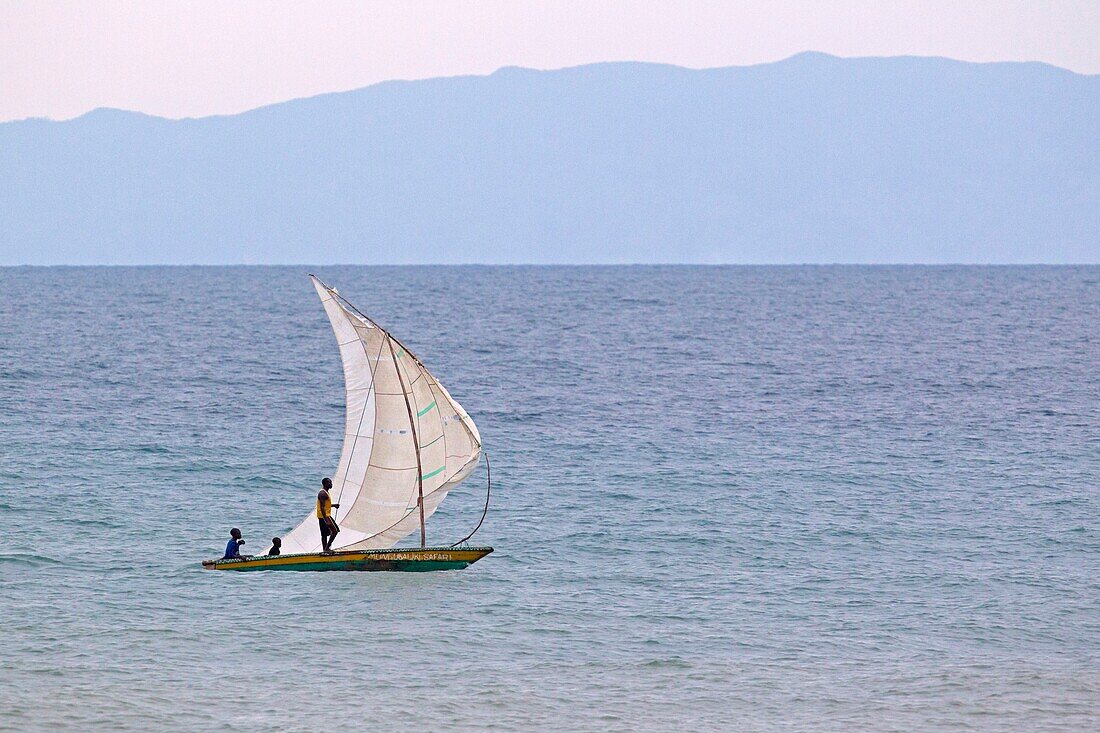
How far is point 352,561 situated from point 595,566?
250 inches

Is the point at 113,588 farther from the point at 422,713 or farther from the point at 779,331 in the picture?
the point at 779,331

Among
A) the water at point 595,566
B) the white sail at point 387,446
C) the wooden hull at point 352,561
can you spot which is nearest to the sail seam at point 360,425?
the white sail at point 387,446

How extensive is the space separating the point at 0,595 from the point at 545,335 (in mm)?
89953

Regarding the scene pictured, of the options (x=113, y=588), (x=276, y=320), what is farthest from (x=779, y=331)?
(x=113, y=588)

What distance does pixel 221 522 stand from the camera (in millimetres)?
42438

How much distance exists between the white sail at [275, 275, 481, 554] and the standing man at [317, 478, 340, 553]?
510 mm

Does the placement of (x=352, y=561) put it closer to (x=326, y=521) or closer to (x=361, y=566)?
(x=361, y=566)

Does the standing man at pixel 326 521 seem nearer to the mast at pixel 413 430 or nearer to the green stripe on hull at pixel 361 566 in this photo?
the green stripe on hull at pixel 361 566

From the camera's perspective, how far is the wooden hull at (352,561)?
118ft

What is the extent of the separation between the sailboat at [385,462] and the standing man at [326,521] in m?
0.35

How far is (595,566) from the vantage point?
3769cm

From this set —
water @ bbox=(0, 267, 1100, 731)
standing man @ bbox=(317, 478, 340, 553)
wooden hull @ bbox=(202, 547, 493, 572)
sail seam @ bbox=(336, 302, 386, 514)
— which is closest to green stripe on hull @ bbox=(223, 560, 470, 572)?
wooden hull @ bbox=(202, 547, 493, 572)

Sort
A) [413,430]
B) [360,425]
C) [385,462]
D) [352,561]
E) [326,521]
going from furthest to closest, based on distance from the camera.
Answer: [385,462] → [360,425] → [326,521] → [352,561] → [413,430]

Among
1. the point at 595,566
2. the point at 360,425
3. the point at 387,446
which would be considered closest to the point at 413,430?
the point at 387,446
